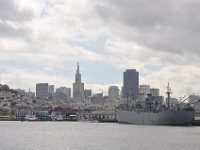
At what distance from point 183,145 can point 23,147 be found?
3075cm

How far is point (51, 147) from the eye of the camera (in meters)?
97.1

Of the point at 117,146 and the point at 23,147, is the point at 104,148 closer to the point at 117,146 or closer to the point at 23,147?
the point at 117,146

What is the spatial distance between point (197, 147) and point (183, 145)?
4772 mm

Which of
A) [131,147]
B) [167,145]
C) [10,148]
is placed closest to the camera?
[10,148]

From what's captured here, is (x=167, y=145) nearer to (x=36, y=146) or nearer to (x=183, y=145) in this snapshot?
(x=183, y=145)

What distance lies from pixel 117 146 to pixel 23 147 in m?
17.3

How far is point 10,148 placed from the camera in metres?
93.0

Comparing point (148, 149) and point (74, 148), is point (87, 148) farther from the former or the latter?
point (148, 149)

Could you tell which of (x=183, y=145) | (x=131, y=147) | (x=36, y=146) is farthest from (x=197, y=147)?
(x=36, y=146)

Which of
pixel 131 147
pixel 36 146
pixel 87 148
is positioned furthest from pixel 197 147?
pixel 36 146

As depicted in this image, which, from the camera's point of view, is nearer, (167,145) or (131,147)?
(131,147)

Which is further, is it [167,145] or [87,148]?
[167,145]

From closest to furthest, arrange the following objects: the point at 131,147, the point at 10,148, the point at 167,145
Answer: the point at 10,148 → the point at 131,147 → the point at 167,145

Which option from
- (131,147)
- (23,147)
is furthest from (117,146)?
(23,147)
